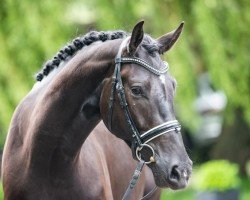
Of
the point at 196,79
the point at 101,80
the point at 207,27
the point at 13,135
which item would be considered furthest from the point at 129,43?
the point at 196,79

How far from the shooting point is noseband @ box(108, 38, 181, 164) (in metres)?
4.85

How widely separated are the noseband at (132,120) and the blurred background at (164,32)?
4.71 meters

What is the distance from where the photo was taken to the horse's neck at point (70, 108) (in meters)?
5.17

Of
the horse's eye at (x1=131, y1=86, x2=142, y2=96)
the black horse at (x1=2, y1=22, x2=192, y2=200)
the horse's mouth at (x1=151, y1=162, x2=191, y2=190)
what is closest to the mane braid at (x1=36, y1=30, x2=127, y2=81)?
the black horse at (x1=2, y1=22, x2=192, y2=200)

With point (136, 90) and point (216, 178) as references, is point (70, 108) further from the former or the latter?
point (216, 178)

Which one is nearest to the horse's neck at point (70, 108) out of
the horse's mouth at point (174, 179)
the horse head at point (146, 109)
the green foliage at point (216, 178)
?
Result: the horse head at point (146, 109)

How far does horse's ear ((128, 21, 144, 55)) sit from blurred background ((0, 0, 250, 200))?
15.6 ft

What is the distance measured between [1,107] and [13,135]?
17.4ft

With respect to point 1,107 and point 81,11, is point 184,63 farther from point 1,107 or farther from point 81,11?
point 1,107

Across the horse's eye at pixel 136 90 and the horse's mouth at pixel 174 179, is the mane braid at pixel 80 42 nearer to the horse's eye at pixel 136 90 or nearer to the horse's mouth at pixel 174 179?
the horse's eye at pixel 136 90

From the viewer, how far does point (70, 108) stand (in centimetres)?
525

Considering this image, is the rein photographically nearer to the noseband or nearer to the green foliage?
the noseband

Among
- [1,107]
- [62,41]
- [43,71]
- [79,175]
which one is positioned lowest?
[79,175]

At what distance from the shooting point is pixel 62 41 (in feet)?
36.1
